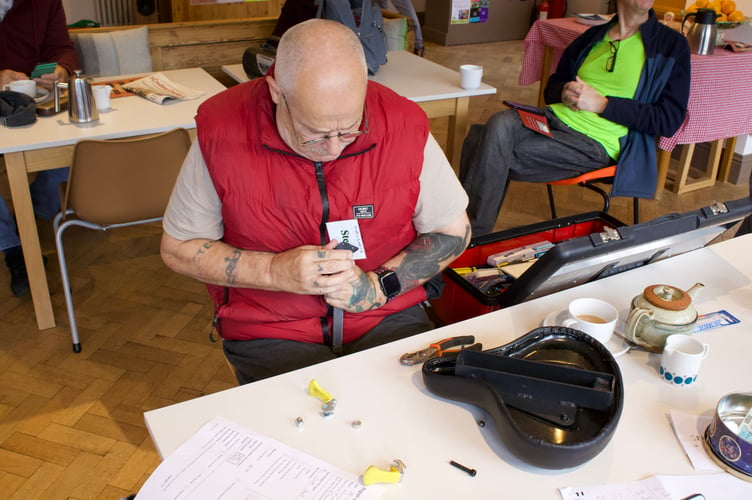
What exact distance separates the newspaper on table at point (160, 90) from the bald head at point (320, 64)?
1.61 metres

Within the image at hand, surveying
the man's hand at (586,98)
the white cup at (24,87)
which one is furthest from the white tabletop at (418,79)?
the white cup at (24,87)

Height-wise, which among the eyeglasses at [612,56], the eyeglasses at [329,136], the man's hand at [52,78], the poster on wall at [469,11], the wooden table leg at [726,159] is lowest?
the wooden table leg at [726,159]

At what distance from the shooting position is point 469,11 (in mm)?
8016

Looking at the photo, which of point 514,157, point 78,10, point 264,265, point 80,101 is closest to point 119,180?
point 80,101

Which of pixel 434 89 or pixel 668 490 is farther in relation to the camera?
pixel 434 89

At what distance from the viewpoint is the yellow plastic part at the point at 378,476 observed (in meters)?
1.05

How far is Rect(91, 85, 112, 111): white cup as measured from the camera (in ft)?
8.84

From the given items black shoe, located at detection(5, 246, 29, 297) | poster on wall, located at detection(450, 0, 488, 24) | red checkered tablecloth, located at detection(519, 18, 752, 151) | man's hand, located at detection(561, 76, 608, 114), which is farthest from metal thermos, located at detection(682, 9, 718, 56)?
poster on wall, located at detection(450, 0, 488, 24)

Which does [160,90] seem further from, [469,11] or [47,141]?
[469,11]

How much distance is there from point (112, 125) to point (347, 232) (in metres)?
1.43

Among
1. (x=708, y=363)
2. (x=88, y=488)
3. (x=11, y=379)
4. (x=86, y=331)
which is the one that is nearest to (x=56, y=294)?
(x=86, y=331)

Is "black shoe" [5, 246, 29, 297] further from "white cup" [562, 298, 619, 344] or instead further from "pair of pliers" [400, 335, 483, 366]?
"white cup" [562, 298, 619, 344]

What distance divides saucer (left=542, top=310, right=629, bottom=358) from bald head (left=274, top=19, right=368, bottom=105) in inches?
23.7

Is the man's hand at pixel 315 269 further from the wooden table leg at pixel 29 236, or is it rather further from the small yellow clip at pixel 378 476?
the wooden table leg at pixel 29 236
